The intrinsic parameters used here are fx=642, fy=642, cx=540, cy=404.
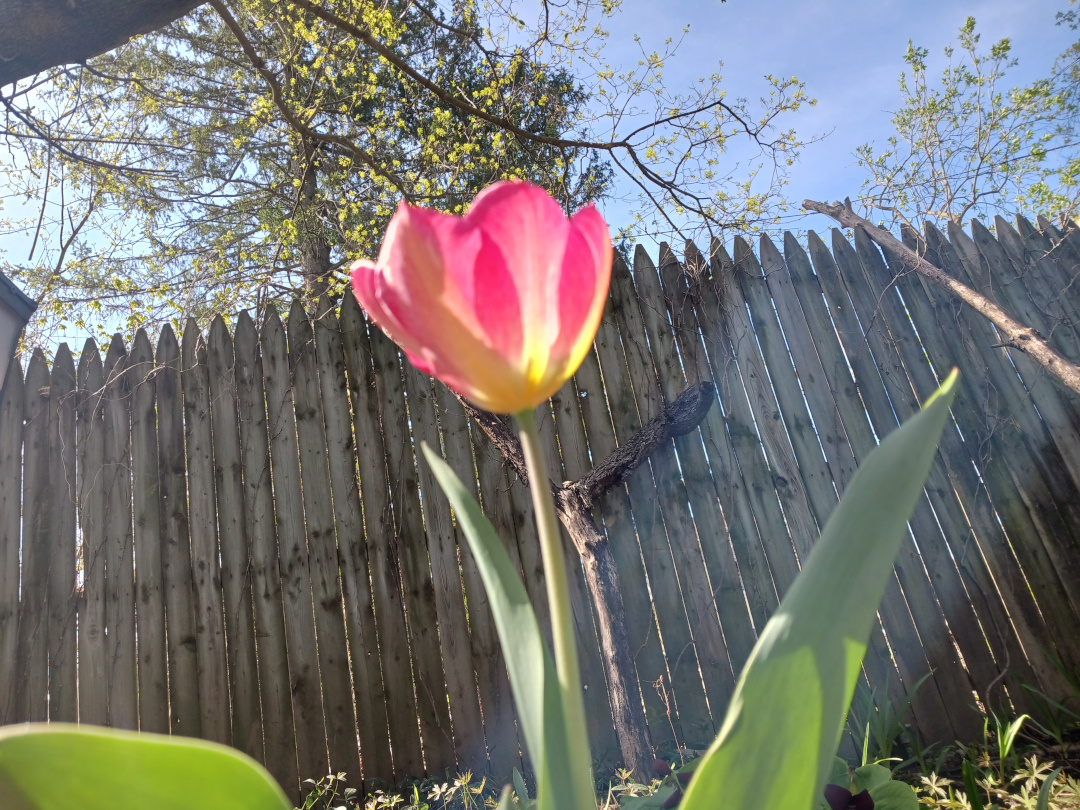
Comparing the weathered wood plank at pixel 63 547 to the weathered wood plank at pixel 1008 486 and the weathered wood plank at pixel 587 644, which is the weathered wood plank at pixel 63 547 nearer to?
the weathered wood plank at pixel 587 644

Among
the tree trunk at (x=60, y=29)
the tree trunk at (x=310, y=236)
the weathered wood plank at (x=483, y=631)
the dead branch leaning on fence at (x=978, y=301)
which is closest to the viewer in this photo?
the tree trunk at (x=60, y=29)

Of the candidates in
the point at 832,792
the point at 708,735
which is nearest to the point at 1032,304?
the point at 708,735

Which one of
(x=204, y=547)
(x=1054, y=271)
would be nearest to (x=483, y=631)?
(x=204, y=547)

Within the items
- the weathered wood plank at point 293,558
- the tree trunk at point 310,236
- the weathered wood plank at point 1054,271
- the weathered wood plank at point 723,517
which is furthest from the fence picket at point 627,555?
the weathered wood plank at point 1054,271

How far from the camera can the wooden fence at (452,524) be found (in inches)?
92.1

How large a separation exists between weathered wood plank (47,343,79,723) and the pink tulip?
2.83m

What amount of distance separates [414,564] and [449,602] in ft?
0.65

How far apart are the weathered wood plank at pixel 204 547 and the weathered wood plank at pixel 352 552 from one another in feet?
1.55

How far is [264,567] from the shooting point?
2457 mm

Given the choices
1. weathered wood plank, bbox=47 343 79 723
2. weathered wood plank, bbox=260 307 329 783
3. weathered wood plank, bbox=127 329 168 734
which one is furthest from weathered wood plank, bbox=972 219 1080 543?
weathered wood plank, bbox=47 343 79 723

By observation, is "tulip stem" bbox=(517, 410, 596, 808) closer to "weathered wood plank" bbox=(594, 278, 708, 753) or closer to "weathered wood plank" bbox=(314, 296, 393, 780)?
"weathered wood plank" bbox=(594, 278, 708, 753)

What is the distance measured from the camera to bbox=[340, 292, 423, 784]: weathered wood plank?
2.30m

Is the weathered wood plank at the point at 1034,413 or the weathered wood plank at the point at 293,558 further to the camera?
the weathered wood plank at the point at 1034,413

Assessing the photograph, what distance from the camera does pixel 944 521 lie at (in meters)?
2.55
